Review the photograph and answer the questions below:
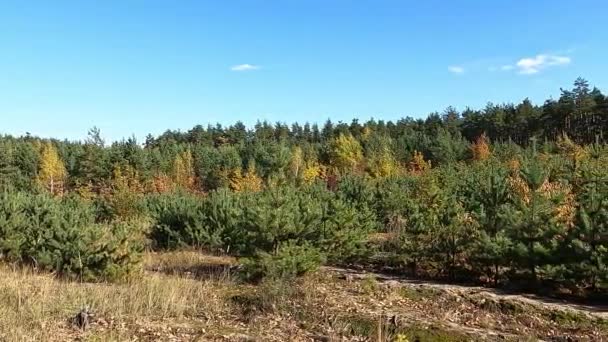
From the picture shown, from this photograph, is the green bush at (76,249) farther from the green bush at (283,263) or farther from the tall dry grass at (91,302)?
the green bush at (283,263)

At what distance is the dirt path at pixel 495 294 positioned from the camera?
27.5 feet

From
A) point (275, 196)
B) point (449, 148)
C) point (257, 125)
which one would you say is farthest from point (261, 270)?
point (257, 125)

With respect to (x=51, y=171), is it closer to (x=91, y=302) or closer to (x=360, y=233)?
(x=360, y=233)

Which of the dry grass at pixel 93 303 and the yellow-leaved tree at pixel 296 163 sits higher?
the yellow-leaved tree at pixel 296 163

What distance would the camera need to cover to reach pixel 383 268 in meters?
12.2

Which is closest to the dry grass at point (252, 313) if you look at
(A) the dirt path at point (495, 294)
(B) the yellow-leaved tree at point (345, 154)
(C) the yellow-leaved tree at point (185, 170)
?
(A) the dirt path at point (495, 294)

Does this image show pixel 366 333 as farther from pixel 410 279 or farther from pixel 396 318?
pixel 410 279

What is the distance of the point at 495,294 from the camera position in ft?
30.2


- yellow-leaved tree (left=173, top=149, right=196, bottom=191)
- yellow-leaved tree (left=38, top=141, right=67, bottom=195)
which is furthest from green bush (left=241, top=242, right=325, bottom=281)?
yellow-leaved tree (left=38, top=141, right=67, bottom=195)

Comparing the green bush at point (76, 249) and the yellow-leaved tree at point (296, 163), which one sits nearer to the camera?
the green bush at point (76, 249)

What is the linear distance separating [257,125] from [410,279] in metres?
98.6

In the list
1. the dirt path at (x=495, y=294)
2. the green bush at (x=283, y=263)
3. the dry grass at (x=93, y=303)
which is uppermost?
the green bush at (x=283, y=263)

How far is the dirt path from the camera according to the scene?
27.5 ft

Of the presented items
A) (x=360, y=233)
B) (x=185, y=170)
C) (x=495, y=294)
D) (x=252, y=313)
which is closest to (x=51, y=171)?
(x=185, y=170)
